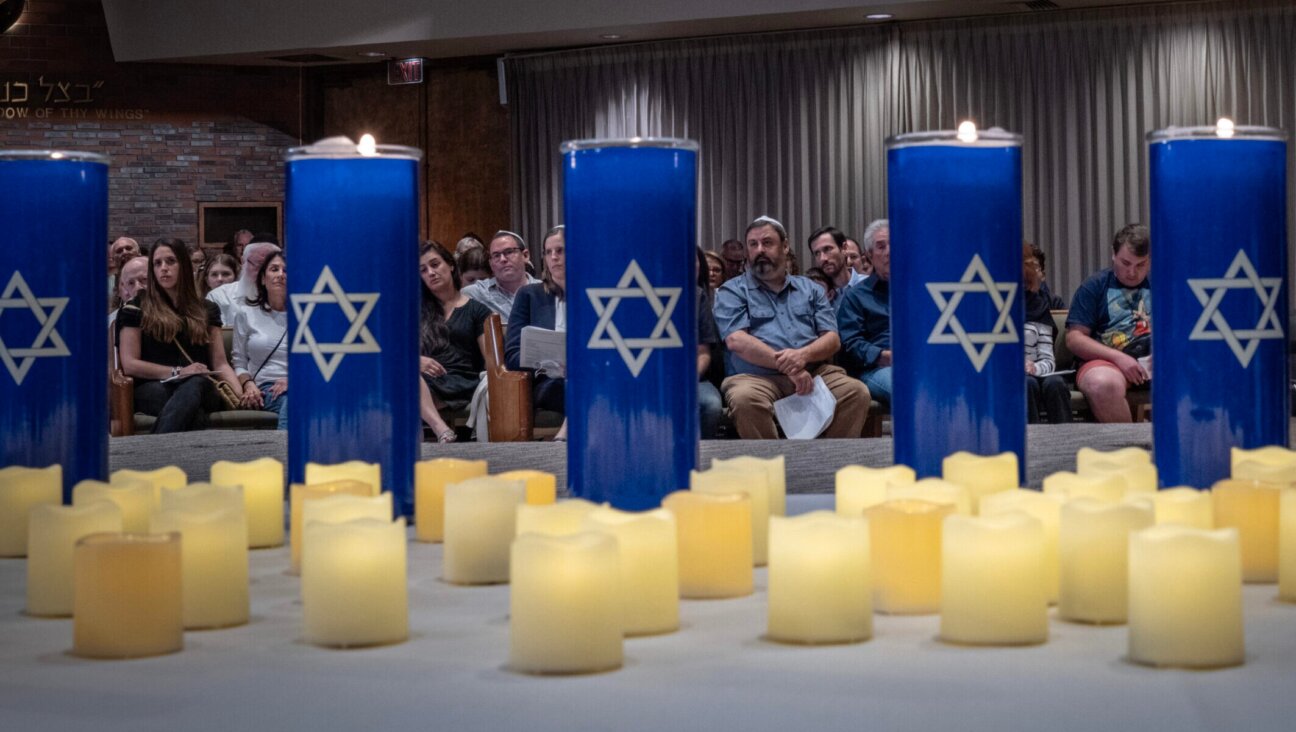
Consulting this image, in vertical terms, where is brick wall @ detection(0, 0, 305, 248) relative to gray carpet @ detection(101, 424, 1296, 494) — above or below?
above

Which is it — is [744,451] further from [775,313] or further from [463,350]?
[463,350]

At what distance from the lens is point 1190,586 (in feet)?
2.35

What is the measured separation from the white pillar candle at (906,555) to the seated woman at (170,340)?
4901 millimetres

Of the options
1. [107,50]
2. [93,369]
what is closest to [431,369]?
[93,369]

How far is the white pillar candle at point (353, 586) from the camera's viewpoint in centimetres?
80

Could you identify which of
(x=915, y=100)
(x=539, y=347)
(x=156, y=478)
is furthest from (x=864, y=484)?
(x=915, y=100)

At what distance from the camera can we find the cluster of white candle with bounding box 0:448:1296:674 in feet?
2.40

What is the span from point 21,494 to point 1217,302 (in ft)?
3.08

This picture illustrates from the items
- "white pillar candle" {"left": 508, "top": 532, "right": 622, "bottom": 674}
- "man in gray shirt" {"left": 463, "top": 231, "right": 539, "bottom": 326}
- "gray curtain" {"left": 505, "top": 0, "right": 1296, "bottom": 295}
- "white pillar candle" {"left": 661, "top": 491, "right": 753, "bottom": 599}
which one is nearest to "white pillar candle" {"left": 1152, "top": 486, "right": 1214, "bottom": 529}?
"white pillar candle" {"left": 661, "top": 491, "right": 753, "bottom": 599}

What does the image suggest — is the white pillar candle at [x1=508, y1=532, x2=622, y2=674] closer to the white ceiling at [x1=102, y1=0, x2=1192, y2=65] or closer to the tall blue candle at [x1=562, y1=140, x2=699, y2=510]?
the tall blue candle at [x1=562, y1=140, x2=699, y2=510]

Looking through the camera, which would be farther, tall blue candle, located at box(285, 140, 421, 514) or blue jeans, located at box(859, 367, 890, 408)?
blue jeans, located at box(859, 367, 890, 408)

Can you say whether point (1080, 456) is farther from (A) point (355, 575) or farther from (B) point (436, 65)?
(B) point (436, 65)

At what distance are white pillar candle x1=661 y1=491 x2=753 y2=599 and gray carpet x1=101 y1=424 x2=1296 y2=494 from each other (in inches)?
19.7

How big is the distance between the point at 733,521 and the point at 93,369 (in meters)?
0.64
